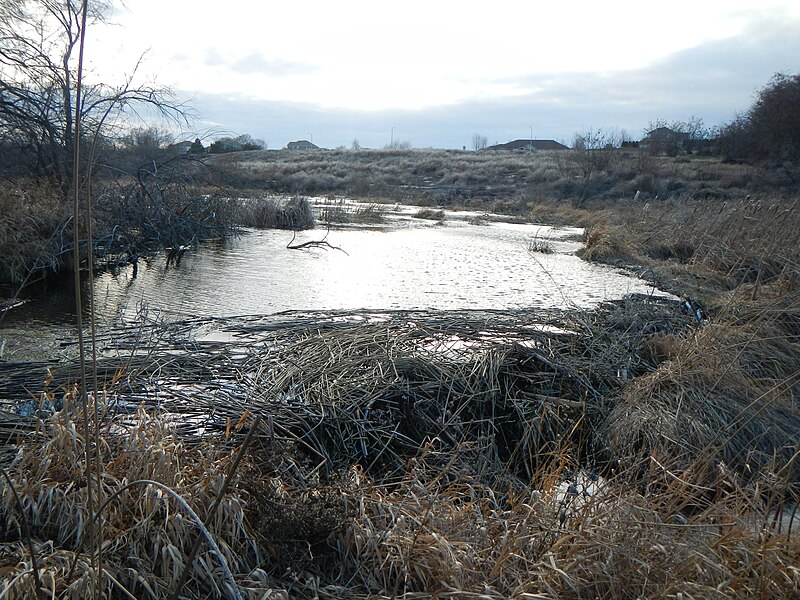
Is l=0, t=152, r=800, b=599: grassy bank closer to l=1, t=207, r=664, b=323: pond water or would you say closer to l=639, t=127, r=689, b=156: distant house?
l=1, t=207, r=664, b=323: pond water

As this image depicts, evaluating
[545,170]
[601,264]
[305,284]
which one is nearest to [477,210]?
[545,170]

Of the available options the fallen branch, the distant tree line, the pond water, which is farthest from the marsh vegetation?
the distant tree line

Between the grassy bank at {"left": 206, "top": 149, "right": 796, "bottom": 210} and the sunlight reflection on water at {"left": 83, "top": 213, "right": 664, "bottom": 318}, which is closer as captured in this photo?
the sunlight reflection on water at {"left": 83, "top": 213, "right": 664, "bottom": 318}

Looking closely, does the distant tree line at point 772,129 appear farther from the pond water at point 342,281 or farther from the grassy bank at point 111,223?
the grassy bank at point 111,223

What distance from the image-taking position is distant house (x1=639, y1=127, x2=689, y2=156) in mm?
41156

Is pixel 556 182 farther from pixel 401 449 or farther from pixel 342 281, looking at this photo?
pixel 401 449

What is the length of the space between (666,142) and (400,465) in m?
42.9

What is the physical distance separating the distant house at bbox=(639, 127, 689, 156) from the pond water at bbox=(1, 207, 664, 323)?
29.8 m

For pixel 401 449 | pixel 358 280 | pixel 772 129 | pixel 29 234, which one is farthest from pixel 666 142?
pixel 401 449

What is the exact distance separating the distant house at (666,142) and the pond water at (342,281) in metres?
29.8

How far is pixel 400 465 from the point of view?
4.10m

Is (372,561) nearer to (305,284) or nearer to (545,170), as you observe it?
(305,284)

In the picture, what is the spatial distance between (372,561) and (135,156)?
1282cm

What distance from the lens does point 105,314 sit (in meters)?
7.01
